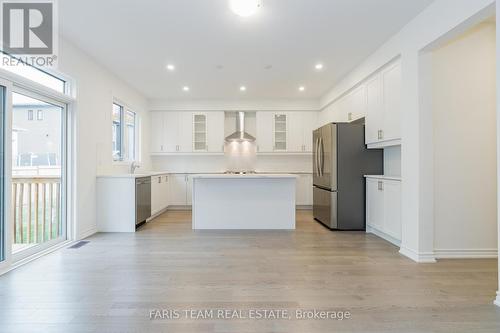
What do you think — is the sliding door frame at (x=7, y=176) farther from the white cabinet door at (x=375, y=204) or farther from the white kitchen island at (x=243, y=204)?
the white cabinet door at (x=375, y=204)

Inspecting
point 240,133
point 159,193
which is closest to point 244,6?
point 240,133

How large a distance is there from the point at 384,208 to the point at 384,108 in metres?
1.39

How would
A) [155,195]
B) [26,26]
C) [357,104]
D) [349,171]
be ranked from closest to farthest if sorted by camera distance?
[26,26] → [349,171] → [357,104] → [155,195]

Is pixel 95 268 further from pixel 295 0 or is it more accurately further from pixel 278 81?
pixel 278 81

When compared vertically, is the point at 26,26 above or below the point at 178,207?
above

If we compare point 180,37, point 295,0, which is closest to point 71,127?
point 180,37

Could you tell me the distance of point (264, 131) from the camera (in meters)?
7.19

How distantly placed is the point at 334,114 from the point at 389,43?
2.39 m

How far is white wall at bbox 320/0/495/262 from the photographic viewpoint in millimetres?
2820

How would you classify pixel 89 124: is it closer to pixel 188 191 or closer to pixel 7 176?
pixel 7 176

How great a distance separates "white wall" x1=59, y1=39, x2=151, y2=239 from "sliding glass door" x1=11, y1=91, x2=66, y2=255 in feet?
0.69

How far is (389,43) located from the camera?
12.4ft

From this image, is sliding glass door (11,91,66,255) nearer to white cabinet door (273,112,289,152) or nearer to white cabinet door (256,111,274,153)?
white cabinet door (256,111,274,153)

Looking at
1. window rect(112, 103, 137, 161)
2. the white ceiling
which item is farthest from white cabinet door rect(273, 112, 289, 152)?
window rect(112, 103, 137, 161)
